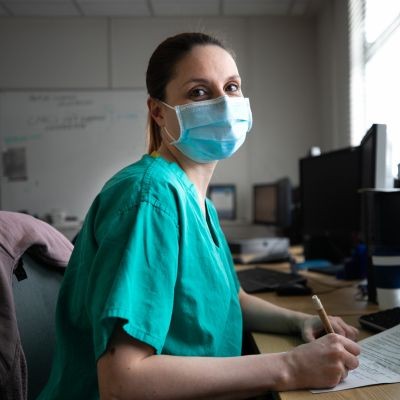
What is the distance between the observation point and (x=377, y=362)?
0.78 meters

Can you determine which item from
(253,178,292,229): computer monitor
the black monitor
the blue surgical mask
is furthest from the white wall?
the blue surgical mask

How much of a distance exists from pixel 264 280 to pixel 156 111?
2.81 ft

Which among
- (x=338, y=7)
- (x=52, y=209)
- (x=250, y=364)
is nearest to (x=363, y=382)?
(x=250, y=364)

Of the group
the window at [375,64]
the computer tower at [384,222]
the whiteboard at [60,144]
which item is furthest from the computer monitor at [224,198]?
the computer tower at [384,222]

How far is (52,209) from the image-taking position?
147 inches

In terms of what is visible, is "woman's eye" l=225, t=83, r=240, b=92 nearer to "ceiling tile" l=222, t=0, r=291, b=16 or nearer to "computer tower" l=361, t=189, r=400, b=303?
"computer tower" l=361, t=189, r=400, b=303

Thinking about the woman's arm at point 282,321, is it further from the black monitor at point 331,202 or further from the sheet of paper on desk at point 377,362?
the black monitor at point 331,202

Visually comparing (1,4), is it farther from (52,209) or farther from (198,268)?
(198,268)

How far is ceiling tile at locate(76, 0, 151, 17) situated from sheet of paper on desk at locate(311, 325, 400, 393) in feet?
10.9

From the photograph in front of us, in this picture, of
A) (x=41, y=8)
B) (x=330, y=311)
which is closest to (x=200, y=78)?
(x=330, y=311)

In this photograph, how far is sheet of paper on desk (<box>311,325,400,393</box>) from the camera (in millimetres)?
705

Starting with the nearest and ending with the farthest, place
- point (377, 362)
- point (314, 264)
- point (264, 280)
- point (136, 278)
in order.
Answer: point (136, 278) < point (377, 362) < point (264, 280) < point (314, 264)

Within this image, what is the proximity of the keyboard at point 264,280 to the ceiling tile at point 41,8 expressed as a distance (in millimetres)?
2918

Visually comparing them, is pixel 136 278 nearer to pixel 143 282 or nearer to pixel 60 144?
pixel 143 282
